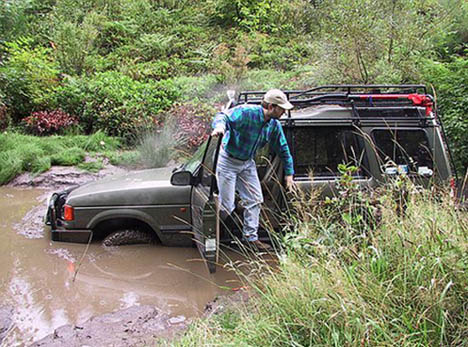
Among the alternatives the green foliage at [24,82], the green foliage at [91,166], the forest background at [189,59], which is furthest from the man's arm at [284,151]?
the green foliage at [24,82]

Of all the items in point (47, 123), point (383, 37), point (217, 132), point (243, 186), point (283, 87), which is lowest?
point (47, 123)

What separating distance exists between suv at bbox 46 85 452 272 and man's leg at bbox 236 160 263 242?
0.19 meters

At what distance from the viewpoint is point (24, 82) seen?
12.5m

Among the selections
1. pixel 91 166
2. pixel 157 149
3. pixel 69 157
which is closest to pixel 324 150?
pixel 157 149

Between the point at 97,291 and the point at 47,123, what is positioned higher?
the point at 47,123

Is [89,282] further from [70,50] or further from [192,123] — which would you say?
[70,50]

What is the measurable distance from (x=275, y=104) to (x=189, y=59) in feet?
44.5

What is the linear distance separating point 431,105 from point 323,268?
10.4 feet

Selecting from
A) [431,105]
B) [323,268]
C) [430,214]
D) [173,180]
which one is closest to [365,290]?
[323,268]

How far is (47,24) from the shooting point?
18625 mm

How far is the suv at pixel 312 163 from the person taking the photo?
4.81 metres

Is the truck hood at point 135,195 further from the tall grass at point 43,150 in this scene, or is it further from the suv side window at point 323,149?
the tall grass at point 43,150

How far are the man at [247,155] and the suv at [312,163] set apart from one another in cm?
16

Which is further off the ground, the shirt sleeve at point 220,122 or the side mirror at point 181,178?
the shirt sleeve at point 220,122
